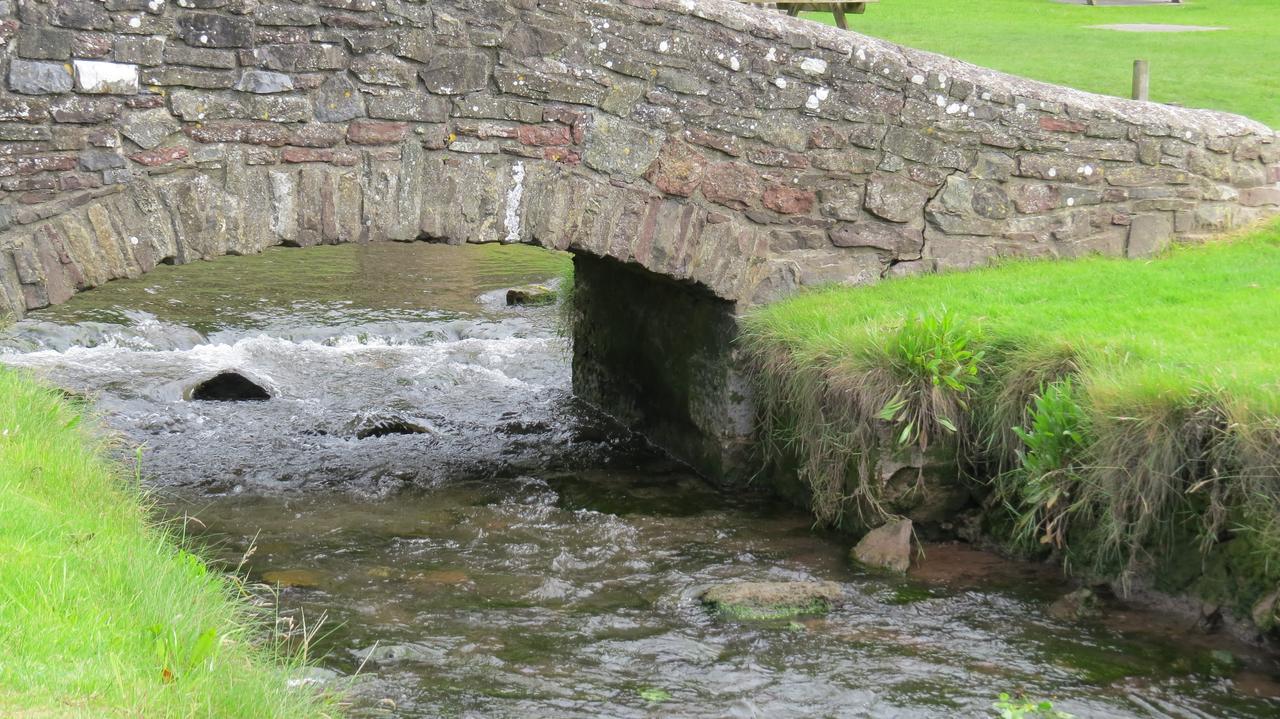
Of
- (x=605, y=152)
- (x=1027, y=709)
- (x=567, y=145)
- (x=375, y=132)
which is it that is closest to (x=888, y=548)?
(x=1027, y=709)

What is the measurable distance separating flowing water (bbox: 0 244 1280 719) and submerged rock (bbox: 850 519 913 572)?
109 mm

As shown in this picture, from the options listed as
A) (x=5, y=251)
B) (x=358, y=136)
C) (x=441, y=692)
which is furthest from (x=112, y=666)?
(x=358, y=136)

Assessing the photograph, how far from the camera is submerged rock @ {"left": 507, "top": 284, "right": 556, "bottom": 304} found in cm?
1234

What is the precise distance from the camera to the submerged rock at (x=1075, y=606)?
17.5 ft

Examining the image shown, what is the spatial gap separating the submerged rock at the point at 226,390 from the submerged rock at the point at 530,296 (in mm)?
3636

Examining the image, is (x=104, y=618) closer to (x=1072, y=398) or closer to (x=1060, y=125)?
(x=1072, y=398)

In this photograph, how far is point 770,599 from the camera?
5.46 meters

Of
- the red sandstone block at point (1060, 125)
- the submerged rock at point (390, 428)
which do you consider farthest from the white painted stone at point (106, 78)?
the red sandstone block at point (1060, 125)

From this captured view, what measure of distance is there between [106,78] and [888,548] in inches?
165

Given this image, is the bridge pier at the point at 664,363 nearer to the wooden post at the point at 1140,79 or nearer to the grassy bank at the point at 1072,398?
the grassy bank at the point at 1072,398

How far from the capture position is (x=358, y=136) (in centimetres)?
633

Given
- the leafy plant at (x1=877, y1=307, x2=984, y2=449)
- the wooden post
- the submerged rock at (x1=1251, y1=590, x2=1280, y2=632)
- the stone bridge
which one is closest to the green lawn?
the wooden post

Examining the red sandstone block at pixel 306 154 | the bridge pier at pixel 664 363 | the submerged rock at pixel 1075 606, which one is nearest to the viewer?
the submerged rock at pixel 1075 606

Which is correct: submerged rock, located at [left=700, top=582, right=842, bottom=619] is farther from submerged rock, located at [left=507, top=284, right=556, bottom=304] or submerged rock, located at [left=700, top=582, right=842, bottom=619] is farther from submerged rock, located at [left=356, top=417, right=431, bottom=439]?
submerged rock, located at [left=507, top=284, right=556, bottom=304]
